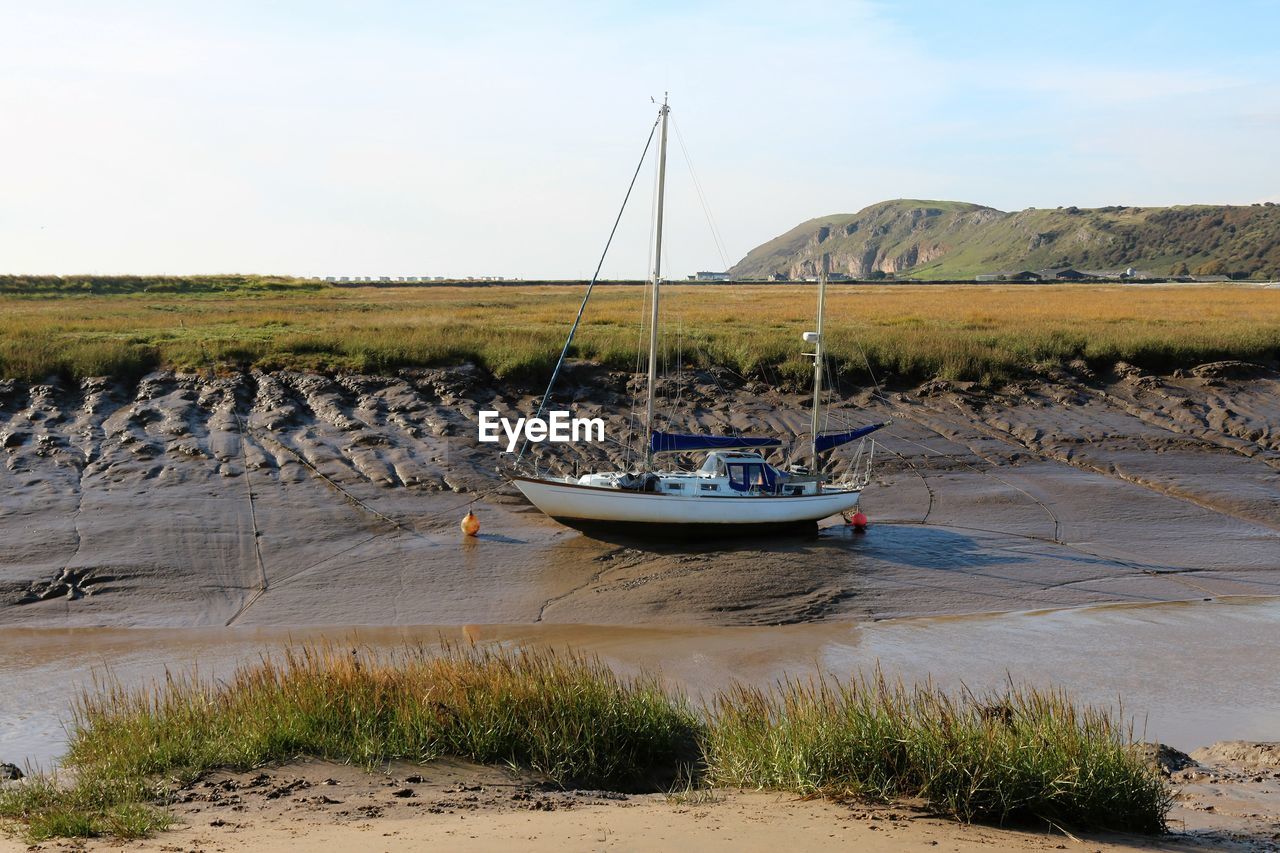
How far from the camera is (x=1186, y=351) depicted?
34.2 meters

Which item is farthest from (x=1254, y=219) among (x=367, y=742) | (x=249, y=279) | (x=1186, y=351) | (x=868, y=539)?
(x=367, y=742)

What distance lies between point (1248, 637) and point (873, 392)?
1504 centimetres

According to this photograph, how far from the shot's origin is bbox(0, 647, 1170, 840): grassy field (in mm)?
8758

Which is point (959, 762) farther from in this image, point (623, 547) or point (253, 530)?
point (253, 530)

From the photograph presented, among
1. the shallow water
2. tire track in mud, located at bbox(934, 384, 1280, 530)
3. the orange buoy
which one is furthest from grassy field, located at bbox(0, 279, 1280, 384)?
the shallow water

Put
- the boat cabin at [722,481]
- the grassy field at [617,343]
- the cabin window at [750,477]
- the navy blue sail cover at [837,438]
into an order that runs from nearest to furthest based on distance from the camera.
Result: 1. the boat cabin at [722,481]
2. the cabin window at [750,477]
3. the navy blue sail cover at [837,438]
4. the grassy field at [617,343]

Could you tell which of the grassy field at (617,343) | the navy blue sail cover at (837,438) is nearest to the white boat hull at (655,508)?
the navy blue sail cover at (837,438)

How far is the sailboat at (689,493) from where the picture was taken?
21750mm

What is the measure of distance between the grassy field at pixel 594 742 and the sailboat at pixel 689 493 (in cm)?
999

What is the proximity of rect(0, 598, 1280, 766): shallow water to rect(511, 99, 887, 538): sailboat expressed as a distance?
175 inches

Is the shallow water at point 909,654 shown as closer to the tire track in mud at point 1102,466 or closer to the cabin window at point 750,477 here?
the cabin window at point 750,477

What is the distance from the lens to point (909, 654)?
16188mm

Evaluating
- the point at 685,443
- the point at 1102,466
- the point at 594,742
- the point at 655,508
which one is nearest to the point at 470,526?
the point at 655,508

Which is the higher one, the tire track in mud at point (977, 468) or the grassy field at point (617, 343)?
the grassy field at point (617, 343)
